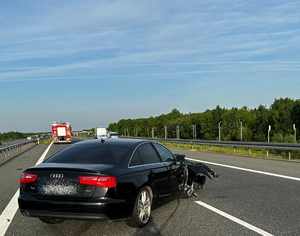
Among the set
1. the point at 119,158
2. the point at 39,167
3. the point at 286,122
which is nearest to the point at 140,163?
the point at 119,158

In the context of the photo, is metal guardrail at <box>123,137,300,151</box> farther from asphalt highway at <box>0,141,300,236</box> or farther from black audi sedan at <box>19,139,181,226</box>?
black audi sedan at <box>19,139,181,226</box>

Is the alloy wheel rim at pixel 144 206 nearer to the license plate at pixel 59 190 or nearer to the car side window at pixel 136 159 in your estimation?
the car side window at pixel 136 159

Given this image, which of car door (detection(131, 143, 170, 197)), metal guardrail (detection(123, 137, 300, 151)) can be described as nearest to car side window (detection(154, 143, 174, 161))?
car door (detection(131, 143, 170, 197))

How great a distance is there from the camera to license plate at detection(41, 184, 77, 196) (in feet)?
23.7

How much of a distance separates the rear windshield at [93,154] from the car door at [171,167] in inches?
48.1

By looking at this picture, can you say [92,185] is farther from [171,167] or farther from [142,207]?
[171,167]

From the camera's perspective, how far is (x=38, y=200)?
7355 mm

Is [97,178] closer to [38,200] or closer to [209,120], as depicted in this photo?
[38,200]

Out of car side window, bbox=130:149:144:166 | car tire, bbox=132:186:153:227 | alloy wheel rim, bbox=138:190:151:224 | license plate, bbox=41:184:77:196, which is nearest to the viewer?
license plate, bbox=41:184:77:196

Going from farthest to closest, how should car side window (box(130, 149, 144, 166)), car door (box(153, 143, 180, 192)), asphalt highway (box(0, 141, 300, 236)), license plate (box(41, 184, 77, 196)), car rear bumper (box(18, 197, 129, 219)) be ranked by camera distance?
car door (box(153, 143, 180, 192))
car side window (box(130, 149, 144, 166))
asphalt highway (box(0, 141, 300, 236))
license plate (box(41, 184, 77, 196))
car rear bumper (box(18, 197, 129, 219))

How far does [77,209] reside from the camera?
7145 millimetres

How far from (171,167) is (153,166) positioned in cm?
94

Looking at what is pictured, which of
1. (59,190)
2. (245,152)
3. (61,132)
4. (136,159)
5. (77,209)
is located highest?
(61,132)

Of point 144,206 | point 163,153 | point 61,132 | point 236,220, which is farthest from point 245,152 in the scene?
point 61,132
